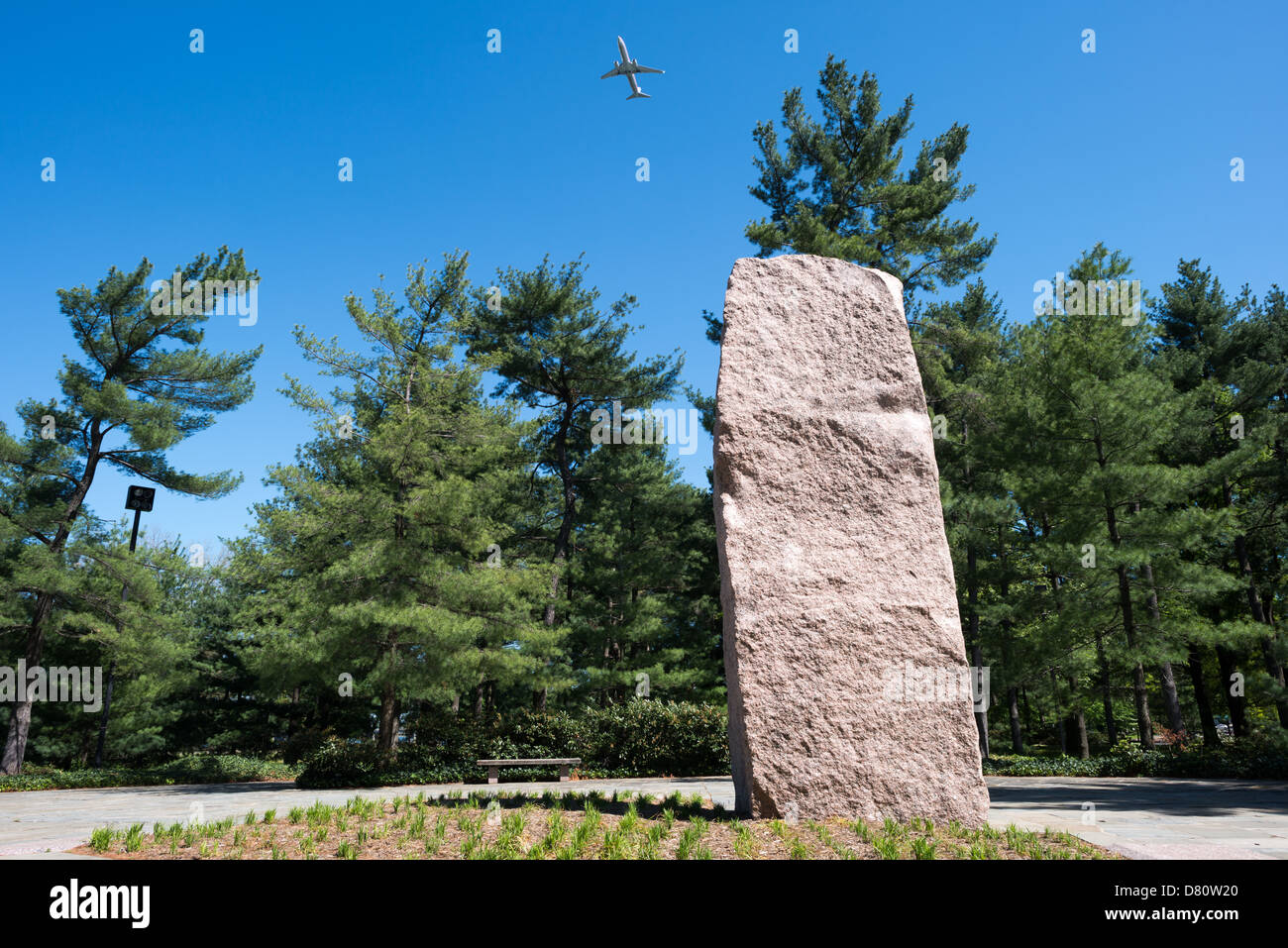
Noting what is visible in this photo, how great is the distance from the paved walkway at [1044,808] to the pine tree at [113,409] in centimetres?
541

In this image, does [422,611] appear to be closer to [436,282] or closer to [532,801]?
[532,801]

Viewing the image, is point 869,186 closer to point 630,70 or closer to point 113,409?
point 630,70

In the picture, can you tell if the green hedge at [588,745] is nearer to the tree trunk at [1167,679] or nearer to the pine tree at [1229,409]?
the tree trunk at [1167,679]

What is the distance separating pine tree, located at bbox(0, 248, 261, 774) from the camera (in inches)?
618

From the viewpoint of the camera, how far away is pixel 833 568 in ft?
19.4

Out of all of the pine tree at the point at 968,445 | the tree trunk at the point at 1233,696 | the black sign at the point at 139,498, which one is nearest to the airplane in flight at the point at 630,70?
the pine tree at the point at 968,445

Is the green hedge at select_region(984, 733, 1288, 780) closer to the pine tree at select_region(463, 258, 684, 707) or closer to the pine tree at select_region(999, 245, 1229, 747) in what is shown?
the pine tree at select_region(999, 245, 1229, 747)

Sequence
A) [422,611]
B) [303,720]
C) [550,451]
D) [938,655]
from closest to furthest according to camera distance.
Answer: [938,655]
[422,611]
[303,720]
[550,451]

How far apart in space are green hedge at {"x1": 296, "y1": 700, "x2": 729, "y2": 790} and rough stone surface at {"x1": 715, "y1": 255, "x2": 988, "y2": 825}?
8251 mm

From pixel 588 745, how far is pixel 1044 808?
8.69 meters

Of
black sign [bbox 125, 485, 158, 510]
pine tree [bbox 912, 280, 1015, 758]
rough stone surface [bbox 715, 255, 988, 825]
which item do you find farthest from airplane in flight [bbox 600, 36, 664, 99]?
black sign [bbox 125, 485, 158, 510]
